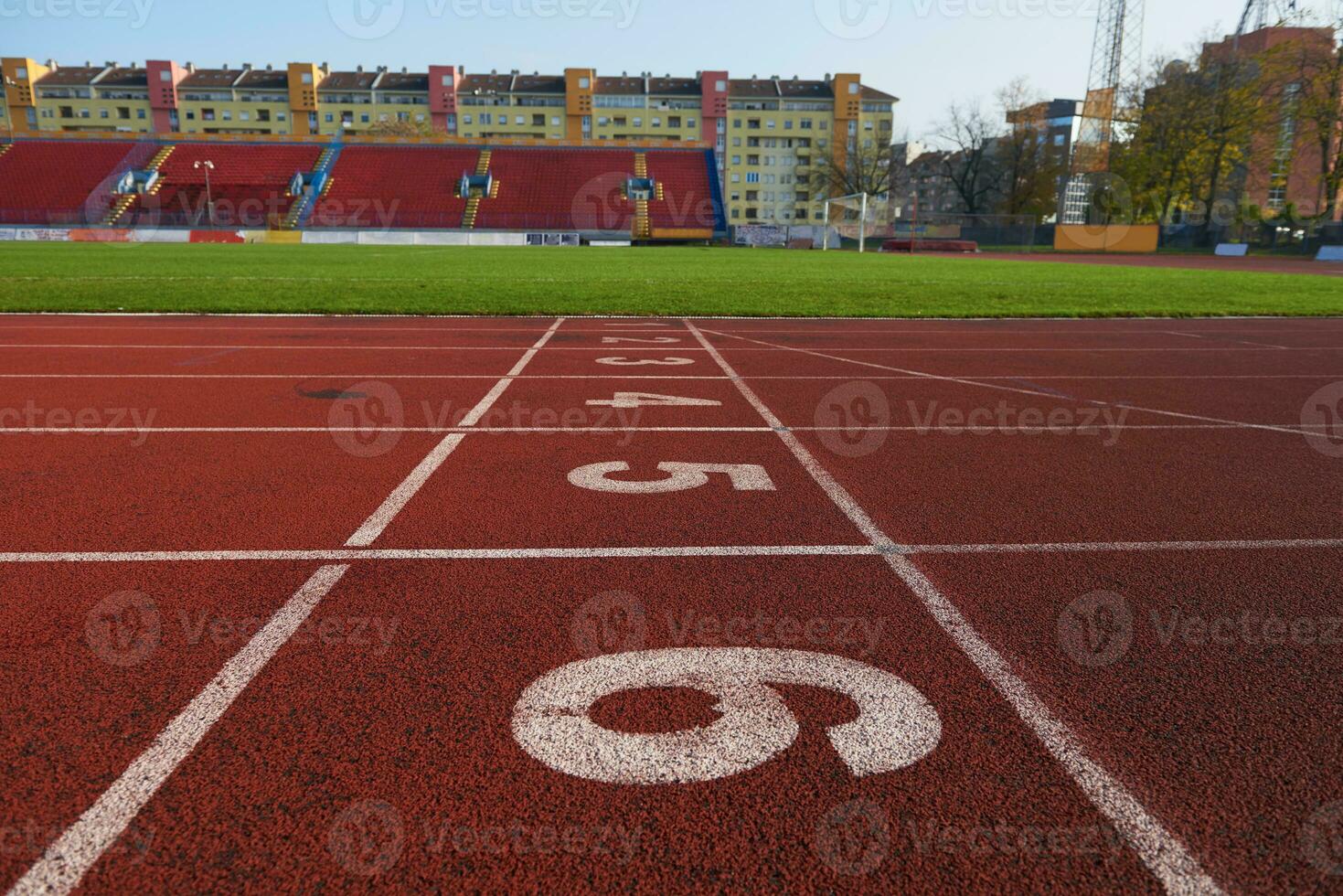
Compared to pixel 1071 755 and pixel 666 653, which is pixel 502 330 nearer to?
pixel 666 653

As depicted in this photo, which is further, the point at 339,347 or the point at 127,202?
the point at 127,202

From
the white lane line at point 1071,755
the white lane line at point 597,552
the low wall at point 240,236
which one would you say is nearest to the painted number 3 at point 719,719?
the white lane line at point 1071,755

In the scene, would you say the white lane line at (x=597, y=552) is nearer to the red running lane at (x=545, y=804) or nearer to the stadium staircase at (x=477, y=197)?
the red running lane at (x=545, y=804)

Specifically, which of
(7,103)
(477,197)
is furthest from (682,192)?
(7,103)

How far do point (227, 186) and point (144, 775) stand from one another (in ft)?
226

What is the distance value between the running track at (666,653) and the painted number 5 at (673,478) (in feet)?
0.14

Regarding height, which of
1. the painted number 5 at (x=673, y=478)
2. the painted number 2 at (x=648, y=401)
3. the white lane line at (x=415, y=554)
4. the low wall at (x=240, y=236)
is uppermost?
the low wall at (x=240, y=236)

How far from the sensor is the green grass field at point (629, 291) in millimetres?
15523

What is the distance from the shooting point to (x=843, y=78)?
112 metres

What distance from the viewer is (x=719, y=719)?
280 centimetres

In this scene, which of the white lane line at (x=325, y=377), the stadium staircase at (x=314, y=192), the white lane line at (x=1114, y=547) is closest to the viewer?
the white lane line at (x=1114, y=547)

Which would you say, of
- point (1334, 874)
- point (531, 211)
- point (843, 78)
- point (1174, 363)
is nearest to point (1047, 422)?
point (1174, 363)

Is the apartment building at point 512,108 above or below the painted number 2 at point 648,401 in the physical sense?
above

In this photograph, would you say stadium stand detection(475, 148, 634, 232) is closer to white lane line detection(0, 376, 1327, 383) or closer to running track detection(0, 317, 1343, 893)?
white lane line detection(0, 376, 1327, 383)
